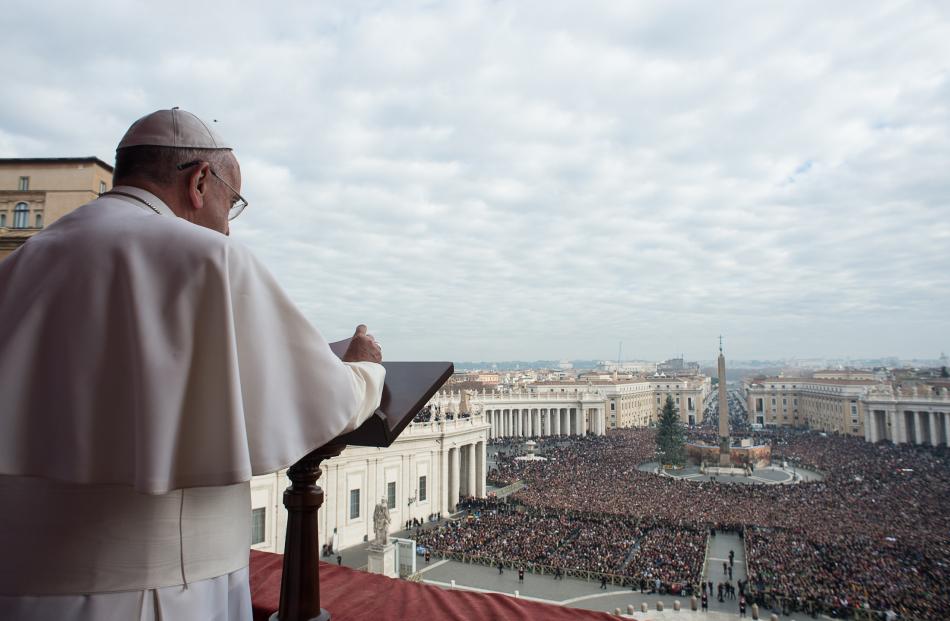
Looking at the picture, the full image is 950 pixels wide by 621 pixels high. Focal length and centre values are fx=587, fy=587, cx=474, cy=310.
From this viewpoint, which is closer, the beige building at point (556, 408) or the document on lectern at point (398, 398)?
the document on lectern at point (398, 398)

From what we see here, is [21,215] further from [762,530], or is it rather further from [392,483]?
[762,530]

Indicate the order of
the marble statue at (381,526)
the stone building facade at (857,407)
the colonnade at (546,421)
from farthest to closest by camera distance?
the colonnade at (546,421), the stone building facade at (857,407), the marble statue at (381,526)

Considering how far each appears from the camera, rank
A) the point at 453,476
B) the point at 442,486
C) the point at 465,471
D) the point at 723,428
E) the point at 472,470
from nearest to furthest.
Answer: the point at 442,486, the point at 453,476, the point at 472,470, the point at 465,471, the point at 723,428

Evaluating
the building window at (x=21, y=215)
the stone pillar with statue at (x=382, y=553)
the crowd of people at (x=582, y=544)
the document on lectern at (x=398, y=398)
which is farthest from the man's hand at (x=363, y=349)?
the building window at (x=21, y=215)

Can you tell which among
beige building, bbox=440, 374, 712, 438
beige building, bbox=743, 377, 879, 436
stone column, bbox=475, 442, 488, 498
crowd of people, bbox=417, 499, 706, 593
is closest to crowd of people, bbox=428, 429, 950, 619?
crowd of people, bbox=417, 499, 706, 593

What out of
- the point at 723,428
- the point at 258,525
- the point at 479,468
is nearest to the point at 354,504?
the point at 258,525

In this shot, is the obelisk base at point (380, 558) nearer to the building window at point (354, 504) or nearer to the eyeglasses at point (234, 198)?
the building window at point (354, 504)
